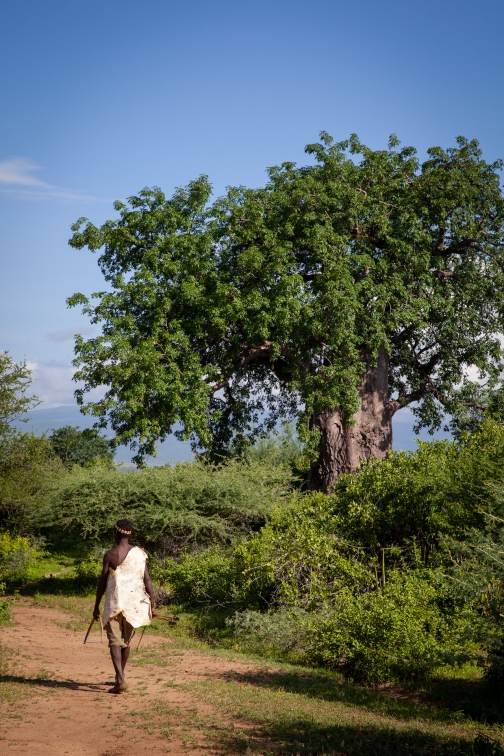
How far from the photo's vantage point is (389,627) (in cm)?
957

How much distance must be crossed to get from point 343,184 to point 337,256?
259 centimetres

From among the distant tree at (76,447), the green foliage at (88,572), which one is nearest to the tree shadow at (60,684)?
the green foliage at (88,572)

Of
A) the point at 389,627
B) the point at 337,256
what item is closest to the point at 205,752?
the point at 389,627

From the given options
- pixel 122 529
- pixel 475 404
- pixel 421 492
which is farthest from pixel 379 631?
pixel 475 404

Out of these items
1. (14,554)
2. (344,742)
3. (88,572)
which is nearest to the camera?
(344,742)

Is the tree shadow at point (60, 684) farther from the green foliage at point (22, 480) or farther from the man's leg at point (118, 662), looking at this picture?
the green foliage at point (22, 480)

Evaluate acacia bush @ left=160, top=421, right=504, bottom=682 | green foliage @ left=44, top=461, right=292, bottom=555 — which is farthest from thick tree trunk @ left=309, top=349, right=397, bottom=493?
acacia bush @ left=160, top=421, right=504, bottom=682

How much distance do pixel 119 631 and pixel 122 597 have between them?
1.15 ft

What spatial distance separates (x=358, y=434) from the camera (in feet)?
66.5

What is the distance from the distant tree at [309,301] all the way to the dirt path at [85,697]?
7.28 metres

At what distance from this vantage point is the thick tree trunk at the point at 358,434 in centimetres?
2006

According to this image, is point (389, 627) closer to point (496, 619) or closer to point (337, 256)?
point (496, 619)

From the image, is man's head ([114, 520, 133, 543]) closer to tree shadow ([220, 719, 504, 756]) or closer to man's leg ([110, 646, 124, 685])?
man's leg ([110, 646, 124, 685])

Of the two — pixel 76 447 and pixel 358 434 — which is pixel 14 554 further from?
pixel 76 447
